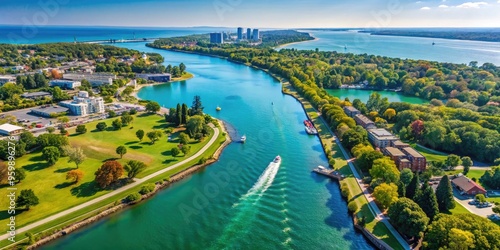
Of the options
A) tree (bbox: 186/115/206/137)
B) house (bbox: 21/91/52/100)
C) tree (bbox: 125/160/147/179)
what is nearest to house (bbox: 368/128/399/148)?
tree (bbox: 186/115/206/137)

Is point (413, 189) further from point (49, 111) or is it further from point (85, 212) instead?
point (49, 111)

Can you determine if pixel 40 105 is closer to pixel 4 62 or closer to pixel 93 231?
pixel 93 231

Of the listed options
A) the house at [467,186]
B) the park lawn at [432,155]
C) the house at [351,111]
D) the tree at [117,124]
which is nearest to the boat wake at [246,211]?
the house at [467,186]

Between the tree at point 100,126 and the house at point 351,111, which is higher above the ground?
the house at point 351,111

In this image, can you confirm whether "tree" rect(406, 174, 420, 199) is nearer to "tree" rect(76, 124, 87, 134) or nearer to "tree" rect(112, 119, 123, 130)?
"tree" rect(112, 119, 123, 130)

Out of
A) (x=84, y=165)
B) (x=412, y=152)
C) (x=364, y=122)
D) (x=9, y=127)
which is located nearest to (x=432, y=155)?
(x=412, y=152)

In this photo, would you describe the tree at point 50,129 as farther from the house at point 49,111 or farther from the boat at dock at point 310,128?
the boat at dock at point 310,128
